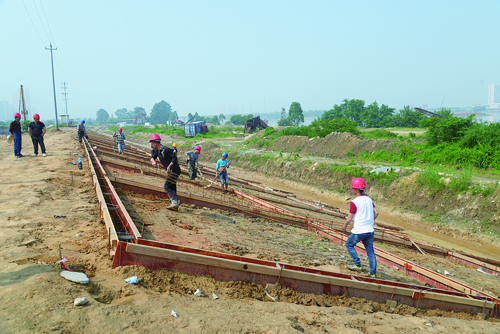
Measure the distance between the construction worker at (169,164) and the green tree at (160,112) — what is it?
542 feet

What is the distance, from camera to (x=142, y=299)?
10.1 feet

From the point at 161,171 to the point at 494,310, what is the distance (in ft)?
37.2

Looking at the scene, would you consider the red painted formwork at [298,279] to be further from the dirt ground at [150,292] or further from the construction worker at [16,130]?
the construction worker at [16,130]

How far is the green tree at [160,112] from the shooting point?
16621 cm

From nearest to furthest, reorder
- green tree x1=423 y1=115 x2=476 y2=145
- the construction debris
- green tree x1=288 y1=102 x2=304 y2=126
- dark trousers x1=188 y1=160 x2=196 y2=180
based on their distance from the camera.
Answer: the construction debris
dark trousers x1=188 y1=160 x2=196 y2=180
green tree x1=423 y1=115 x2=476 y2=145
green tree x1=288 y1=102 x2=304 y2=126

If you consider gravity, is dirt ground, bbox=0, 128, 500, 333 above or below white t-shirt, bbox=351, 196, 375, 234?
below

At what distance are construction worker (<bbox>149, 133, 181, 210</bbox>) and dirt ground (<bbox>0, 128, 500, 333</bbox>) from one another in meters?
0.44

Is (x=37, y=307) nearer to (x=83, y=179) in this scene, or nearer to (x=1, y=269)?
(x=1, y=269)

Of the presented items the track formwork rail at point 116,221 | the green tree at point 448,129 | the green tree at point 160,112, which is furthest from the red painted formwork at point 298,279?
the green tree at point 160,112

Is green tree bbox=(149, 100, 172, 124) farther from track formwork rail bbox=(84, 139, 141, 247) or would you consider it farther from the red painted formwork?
the red painted formwork

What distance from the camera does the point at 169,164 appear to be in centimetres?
680

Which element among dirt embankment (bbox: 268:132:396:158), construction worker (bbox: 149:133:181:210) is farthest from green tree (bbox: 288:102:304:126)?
construction worker (bbox: 149:133:181:210)

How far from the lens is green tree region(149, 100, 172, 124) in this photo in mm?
166212

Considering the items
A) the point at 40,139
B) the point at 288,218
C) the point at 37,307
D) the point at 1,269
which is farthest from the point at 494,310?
the point at 40,139
